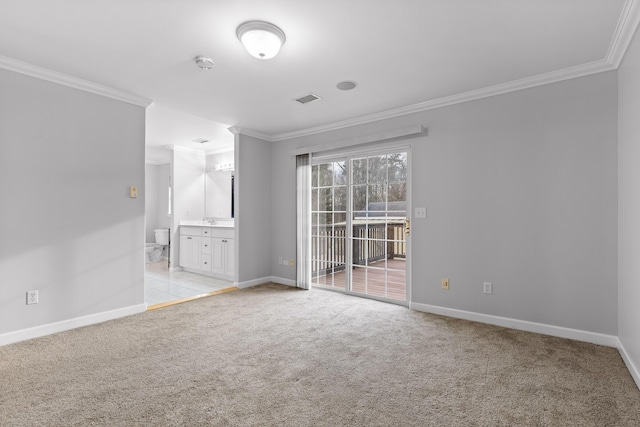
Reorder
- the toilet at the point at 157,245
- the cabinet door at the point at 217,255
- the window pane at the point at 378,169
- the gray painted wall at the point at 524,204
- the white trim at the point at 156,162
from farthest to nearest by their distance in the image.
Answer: the white trim at the point at 156,162 < the toilet at the point at 157,245 < the cabinet door at the point at 217,255 < the window pane at the point at 378,169 < the gray painted wall at the point at 524,204

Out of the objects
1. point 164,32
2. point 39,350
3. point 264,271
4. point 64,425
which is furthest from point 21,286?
point 264,271

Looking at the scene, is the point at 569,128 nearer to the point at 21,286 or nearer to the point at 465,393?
the point at 465,393

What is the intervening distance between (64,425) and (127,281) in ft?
6.53

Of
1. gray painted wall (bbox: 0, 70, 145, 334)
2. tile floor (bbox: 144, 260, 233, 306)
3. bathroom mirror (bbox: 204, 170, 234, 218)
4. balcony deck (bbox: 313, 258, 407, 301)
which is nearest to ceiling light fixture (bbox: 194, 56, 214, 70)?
gray painted wall (bbox: 0, 70, 145, 334)

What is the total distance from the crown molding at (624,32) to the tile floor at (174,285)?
5.01 meters

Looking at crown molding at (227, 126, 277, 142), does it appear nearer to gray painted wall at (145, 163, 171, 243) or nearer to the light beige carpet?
the light beige carpet

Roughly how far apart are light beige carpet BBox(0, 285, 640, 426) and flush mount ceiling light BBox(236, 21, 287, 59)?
234 cm

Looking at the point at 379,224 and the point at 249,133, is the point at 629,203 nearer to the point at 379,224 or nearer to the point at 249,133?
the point at 379,224

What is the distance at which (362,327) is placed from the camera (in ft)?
10.5

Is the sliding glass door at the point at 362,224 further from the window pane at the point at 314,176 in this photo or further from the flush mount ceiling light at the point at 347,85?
the flush mount ceiling light at the point at 347,85

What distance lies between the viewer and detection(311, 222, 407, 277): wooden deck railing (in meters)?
4.03

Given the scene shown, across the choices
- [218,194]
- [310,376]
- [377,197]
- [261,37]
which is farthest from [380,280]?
[218,194]

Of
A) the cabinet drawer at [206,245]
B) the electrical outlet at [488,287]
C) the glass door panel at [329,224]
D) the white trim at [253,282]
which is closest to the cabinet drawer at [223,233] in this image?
the cabinet drawer at [206,245]

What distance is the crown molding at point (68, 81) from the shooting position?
2740mm
